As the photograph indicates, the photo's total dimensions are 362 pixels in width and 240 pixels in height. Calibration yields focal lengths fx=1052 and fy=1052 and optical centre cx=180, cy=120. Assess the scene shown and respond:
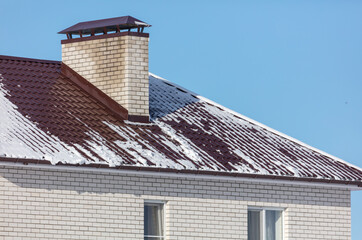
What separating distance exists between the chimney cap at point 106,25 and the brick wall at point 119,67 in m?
0.35

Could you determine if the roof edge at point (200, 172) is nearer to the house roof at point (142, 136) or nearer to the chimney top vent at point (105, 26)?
the house roof at point (142, 136)

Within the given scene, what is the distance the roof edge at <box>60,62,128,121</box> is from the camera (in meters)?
24.2

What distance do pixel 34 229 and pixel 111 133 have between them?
3.24 metres

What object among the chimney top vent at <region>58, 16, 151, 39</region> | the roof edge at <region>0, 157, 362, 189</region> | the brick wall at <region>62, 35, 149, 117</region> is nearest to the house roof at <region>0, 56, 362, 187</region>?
the roof edge at <region>0, 157, 362, 189</region>

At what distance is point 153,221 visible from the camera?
2248 cm

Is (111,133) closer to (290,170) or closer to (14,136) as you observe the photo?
(14,136)

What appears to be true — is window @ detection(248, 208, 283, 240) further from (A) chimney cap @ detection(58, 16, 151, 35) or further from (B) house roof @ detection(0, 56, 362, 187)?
(A) chimney cap @ detection(58, 16, 151, 35)

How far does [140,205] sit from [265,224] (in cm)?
343

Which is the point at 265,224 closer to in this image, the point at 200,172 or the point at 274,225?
the point at 274,225

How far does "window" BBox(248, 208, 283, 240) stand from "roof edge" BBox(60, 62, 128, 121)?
369 cm

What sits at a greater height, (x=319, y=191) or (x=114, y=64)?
(x=114, y=64)

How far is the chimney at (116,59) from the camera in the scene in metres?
24.4

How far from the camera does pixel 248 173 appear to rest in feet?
74.9

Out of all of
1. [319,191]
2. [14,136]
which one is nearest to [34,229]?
[14,136]
